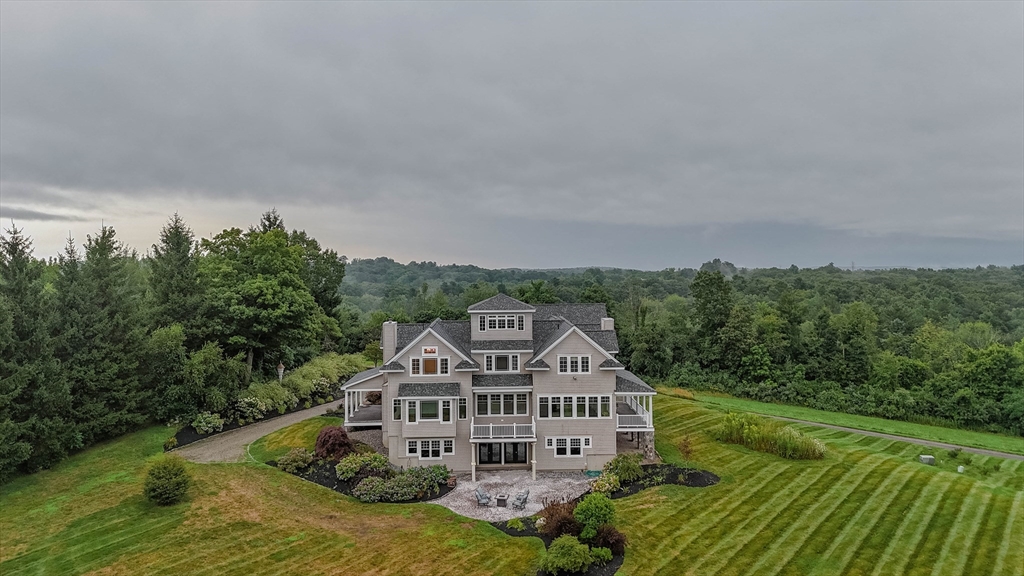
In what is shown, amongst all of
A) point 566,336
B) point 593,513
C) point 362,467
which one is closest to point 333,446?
point 362,467

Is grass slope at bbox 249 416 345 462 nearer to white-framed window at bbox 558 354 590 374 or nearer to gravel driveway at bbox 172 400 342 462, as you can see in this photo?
gravel driveway at bbox 172 400 342 462

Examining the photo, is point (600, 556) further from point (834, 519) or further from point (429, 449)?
point (429, 449)

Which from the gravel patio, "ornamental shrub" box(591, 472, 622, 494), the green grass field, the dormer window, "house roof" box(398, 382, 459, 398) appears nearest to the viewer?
the green grass field

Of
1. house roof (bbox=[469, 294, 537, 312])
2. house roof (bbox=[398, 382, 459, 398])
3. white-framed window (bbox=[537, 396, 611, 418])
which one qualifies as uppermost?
house roof (bbox=[469, 294, 537, 312])

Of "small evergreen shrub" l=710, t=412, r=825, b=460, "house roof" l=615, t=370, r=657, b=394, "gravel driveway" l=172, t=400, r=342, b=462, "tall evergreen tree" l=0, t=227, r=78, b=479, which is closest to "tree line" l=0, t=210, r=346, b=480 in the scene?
"tall evergreen tree" l=0, t=227, r=78, b=479

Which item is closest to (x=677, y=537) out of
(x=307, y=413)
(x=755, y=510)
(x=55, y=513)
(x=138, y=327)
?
(x=755, y=510)

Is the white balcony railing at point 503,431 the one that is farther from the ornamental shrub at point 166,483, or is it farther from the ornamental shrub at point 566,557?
the ornamental shrub at point 166,483

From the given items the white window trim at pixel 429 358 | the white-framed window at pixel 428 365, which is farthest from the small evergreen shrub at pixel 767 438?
the white-framed window at pixel 428 365
